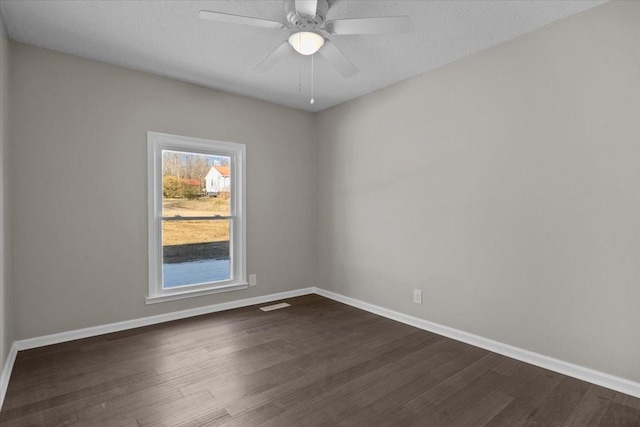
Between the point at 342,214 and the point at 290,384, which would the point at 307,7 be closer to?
the point at 290,384

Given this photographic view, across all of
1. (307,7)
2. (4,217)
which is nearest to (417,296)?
(307,7)

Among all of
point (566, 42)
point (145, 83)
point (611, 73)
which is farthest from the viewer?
point (145, 83)

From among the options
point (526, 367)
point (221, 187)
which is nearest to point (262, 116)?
point (221, 187)

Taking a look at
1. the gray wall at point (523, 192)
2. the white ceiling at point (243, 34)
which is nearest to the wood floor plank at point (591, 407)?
the gray wall at point (523, 192)

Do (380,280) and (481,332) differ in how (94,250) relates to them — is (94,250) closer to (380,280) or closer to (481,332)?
(380,280)

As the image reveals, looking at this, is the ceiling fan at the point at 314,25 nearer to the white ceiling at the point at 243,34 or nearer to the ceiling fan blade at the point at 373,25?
the ceiling fan blade at the point at 373,25

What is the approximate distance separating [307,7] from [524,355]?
2898 mm

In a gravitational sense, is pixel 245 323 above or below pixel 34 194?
below

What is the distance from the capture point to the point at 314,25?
2107mm

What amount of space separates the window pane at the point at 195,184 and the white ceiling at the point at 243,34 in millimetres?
846

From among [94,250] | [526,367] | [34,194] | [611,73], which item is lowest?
[526,367]

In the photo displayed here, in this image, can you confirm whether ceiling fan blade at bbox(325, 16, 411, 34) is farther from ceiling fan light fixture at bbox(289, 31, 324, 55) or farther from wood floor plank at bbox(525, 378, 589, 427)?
wood floor plank at bbox(525, 378, 589, 427)

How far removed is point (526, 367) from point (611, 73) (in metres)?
2.12

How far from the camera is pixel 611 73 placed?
2.16 meters
